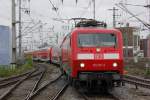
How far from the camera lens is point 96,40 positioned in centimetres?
1764

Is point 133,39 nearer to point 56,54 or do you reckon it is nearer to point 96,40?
point 56,54

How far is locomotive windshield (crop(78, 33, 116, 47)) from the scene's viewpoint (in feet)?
57.5

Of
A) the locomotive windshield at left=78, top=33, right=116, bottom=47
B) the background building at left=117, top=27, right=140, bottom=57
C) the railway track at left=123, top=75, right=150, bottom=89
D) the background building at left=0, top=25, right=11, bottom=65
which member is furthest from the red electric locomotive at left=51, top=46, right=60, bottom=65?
the locomotive windshield at left=78, top=33, right=116, bottom=47

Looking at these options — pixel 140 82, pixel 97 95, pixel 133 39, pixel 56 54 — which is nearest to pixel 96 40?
pixel 97 95

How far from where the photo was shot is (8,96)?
55.3 ft

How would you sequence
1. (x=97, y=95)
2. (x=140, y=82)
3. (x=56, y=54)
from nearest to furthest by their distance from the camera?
1. (x=97, y=95)
2. (x=140, y=82)
3. (x=56, y=54)

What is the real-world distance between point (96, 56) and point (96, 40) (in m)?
0.77

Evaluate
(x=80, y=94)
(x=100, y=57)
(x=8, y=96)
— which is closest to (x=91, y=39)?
(x=100, y=57)

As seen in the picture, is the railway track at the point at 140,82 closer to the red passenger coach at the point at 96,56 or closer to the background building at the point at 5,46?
the red passenger coach at the point at 96,56

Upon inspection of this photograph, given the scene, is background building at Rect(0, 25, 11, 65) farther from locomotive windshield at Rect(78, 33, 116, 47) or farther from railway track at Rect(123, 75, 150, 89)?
locomotive windshield at Rect(78, 33, 116, 47)

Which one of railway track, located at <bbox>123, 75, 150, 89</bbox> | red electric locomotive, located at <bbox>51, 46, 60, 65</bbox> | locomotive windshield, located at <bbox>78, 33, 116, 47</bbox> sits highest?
locomotive windshield, located at <bbox>78, 33, 116, 47</bbox>

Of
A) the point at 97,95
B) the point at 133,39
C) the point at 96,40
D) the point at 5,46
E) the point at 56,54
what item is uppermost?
the point at 133,39

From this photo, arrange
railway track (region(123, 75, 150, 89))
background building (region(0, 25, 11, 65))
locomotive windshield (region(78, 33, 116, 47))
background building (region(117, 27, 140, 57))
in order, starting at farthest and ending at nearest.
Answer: background building (region(117, 27, 140, 57))
background building (region(0, 25, 11, 65))
railway track (region(123, 75, 150, 89))
locomotive windshield (region(78, 33, 116, 47))

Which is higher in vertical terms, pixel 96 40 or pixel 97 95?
pixel 96 40
